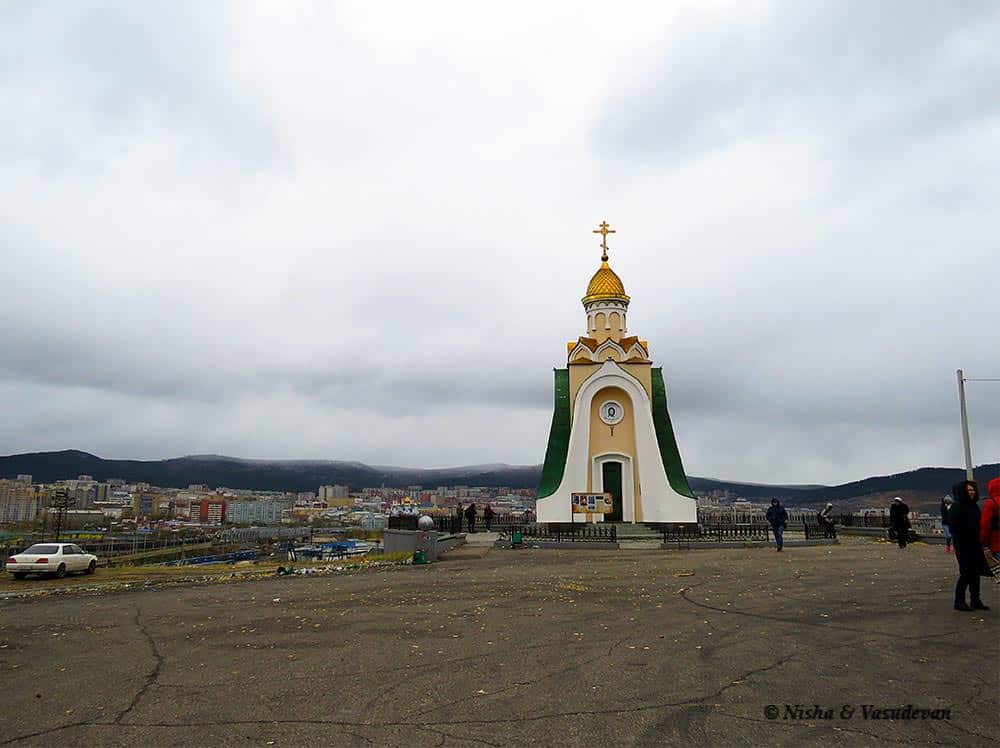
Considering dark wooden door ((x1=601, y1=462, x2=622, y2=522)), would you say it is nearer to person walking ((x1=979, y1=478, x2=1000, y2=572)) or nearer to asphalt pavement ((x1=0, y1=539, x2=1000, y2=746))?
asphalt pavement ((x1=0, y1=539, x2=1000, y2=746))

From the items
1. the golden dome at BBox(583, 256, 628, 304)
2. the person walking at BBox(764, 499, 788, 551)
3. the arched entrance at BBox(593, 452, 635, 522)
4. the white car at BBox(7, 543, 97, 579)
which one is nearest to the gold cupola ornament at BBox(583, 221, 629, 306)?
the golden dome at BBox(583, 256, 628, 304)

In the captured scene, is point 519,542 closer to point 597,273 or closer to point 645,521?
point 645,521

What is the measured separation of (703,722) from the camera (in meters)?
5.80

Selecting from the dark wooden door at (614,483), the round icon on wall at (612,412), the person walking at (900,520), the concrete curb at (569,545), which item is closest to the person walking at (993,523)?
the person walking at (900,520)

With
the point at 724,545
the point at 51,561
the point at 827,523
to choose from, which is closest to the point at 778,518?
the point at 724,545

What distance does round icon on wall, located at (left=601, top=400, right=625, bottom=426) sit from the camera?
108 ft

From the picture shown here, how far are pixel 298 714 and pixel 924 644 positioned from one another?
6867 mm

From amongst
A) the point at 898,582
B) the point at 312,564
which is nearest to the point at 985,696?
the point at 898,582

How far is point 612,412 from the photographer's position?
33.2m

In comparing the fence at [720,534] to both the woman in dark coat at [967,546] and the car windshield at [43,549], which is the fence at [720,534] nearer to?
the woman in dark coat at [967,546]

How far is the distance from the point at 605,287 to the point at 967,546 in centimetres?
2660

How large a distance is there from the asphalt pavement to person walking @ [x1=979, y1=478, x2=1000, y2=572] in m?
0.91

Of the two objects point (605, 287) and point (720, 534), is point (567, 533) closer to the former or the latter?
point (720, 534)

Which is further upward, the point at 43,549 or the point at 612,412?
the point at 612,412
